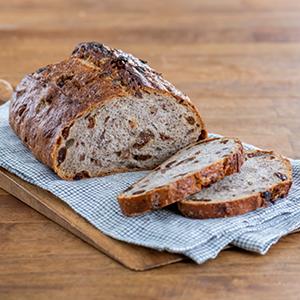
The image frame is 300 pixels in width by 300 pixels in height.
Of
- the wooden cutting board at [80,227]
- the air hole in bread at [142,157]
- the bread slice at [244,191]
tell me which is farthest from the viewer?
the air hole in bread at [142,157]

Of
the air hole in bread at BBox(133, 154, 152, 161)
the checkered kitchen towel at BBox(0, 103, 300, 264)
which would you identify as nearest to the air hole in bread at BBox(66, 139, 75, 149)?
the checkered kitchen towel at BBox(0, 103, 300, 264)

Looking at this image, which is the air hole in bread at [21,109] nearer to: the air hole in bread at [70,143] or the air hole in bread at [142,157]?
the air hole in bread at [70,143]

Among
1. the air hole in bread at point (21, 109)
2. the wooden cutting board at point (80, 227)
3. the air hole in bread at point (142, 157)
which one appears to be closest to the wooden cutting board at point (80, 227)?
the wooden cutting board at point (80, 227)

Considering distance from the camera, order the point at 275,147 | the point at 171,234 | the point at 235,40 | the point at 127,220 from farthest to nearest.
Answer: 1. the point at 235,40
2. the point at 275,147
3. the point at 127,220
4. the point at 171,234

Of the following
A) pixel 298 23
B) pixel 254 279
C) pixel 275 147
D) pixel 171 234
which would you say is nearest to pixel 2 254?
pixel 171 234

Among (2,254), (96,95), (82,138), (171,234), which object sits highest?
(96,95)

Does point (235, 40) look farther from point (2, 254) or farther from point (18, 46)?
point (2, 254)
